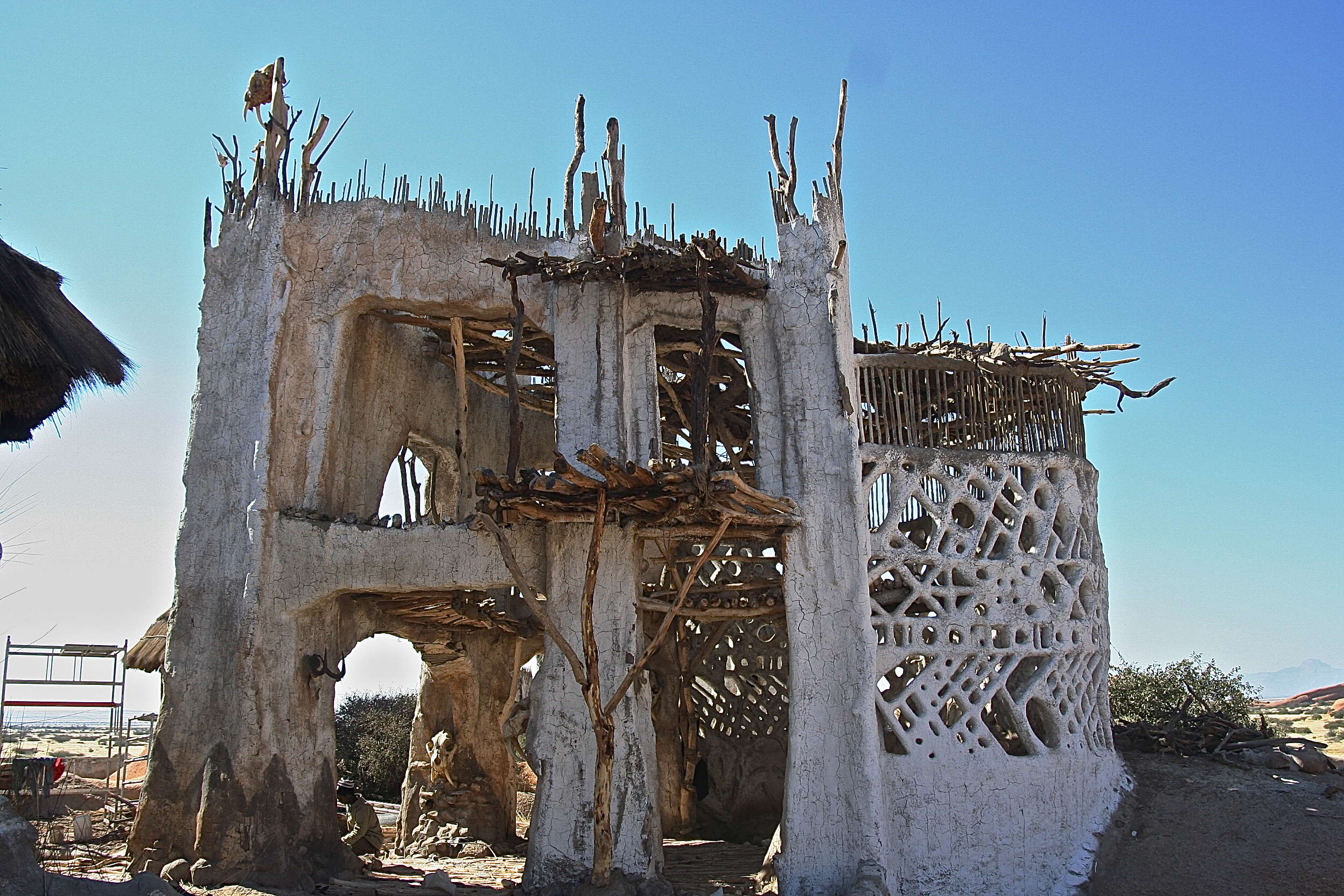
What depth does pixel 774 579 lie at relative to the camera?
43.0 ft

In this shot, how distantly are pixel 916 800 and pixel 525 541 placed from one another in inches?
182

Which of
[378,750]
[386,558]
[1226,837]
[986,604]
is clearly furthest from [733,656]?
[378,750]

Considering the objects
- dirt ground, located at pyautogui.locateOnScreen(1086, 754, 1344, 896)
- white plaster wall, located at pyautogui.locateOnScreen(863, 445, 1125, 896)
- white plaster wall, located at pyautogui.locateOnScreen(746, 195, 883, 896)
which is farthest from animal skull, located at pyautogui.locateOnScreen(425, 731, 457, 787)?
dirt ground, located at pyautogui.locateOnScreen(1086, 754, 1344, 896)

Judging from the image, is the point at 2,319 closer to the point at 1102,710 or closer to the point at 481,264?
the point at 481,264

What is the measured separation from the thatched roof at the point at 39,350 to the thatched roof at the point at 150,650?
16.5 feet

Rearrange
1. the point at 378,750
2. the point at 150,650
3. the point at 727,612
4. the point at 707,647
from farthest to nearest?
the point at 378,750 < the point at 707,647 < the point at 150,650 < the point at 727,612

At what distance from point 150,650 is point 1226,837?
461 inches

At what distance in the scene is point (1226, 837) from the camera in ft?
38.8

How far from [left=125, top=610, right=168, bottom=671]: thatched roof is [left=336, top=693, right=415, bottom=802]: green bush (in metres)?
7.89

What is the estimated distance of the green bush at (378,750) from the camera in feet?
71.6

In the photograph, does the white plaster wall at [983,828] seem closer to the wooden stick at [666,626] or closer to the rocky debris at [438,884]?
the wooden stick at [666,626]

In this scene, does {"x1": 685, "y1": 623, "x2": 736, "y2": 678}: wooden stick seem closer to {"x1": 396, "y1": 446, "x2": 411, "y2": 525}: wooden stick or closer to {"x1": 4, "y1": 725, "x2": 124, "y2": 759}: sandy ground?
{"x1": 396, "y1": 446, "x2": 411, "y2": 525}: wooden stick

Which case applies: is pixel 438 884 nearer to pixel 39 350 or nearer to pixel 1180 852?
pixel 39 350

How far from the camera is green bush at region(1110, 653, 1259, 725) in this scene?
1845 cm
